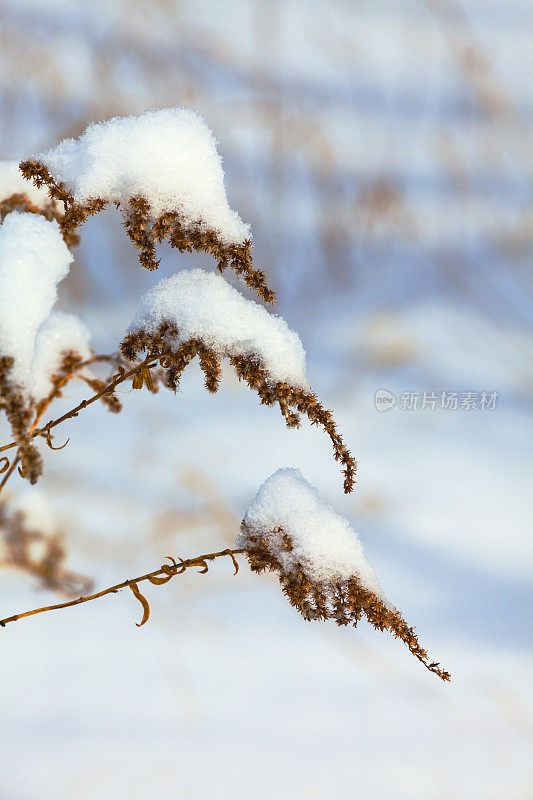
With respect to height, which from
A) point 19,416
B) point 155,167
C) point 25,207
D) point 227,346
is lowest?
point 19,416

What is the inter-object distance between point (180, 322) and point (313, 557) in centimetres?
35

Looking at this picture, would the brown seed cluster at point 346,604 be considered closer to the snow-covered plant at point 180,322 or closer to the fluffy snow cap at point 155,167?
the snow-covered plant at point 180,322

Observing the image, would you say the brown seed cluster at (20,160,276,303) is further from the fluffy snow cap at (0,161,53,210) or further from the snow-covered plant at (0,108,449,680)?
the fluffy snow cap at (0,161,53,210)

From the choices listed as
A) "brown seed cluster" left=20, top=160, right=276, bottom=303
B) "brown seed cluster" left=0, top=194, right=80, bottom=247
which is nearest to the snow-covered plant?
"brown seed cluster" left=20, top=160, right=276, bottom=303

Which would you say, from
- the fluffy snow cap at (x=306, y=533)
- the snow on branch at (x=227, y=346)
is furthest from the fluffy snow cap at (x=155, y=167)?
the fluffy snow cap at (x=306, y=533)

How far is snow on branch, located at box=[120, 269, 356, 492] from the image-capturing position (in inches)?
36.5

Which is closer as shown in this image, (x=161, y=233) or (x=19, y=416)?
(x=19, y=416)

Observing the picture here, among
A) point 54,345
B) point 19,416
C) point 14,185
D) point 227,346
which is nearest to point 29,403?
point 19,416

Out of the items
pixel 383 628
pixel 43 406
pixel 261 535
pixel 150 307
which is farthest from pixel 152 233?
pixel 383 628

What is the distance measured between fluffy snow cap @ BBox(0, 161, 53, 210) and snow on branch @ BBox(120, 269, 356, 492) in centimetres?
29

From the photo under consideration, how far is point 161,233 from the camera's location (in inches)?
36.6

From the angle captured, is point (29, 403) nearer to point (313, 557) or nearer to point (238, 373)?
point (238, 373)

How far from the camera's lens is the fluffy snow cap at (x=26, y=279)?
84 cm

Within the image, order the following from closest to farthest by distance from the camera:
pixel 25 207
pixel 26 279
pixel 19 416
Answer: pixel 19 416
pixel 26 279
pixel 25 207
